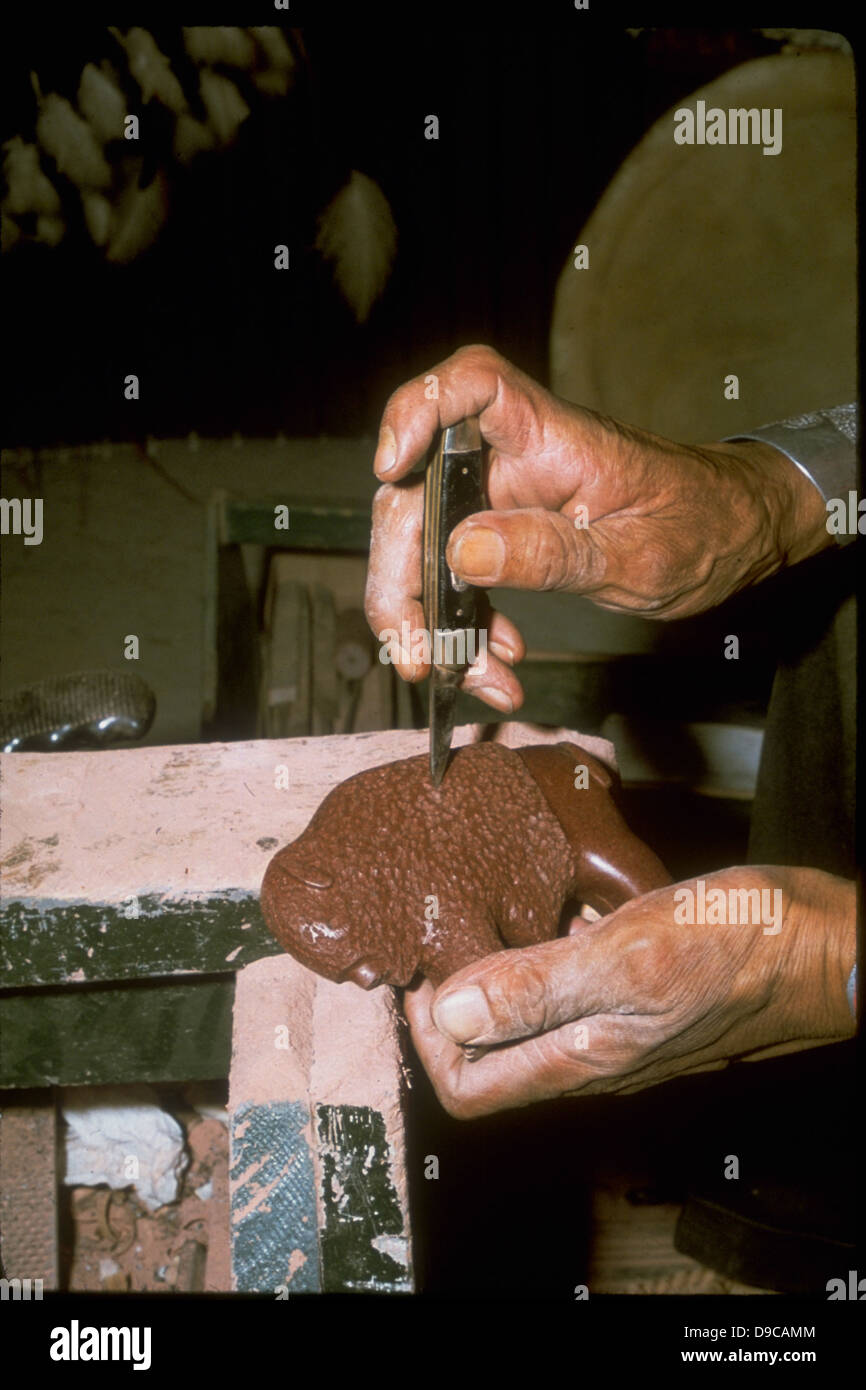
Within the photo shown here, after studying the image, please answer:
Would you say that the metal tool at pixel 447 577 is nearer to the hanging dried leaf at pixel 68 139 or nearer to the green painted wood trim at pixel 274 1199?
the green painted wood trim at pixel 274 1199

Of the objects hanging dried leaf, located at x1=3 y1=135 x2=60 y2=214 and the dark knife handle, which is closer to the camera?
the dark knife handle

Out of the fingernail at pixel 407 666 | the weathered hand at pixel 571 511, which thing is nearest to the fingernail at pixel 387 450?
the weathered hand at pixel 571 511

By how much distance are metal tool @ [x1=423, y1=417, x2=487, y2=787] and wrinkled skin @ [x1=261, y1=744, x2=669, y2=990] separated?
0.10 metres

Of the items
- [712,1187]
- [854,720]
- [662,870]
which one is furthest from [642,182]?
[712,1187]

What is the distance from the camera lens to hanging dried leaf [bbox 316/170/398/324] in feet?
15.3

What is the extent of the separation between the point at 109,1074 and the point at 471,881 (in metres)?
1.02

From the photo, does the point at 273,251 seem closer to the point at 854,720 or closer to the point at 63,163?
the point at 63,163

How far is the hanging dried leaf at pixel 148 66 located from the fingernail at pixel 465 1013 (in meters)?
3.48

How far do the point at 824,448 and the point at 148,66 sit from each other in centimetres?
285

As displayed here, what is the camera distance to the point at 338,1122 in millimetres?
1431

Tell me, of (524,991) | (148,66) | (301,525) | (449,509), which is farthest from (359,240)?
(524,991)

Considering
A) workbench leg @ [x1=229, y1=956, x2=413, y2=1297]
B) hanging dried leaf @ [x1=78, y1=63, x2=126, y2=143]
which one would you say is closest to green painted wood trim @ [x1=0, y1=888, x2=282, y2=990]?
workbench leg @ [x1=229, y1=956, x2=413, y2=1297]

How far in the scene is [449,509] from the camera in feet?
4.77

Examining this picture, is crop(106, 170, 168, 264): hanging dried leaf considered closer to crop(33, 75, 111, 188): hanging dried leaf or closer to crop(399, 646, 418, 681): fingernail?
crop(33, 75, 111, 188): hanging dried leaf
